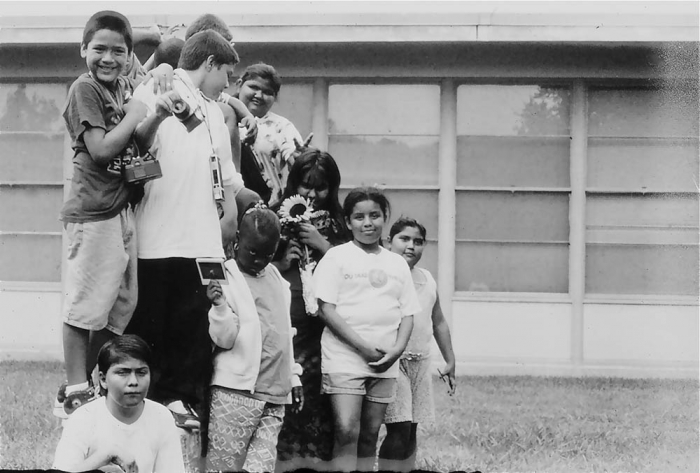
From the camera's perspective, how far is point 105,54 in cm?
328

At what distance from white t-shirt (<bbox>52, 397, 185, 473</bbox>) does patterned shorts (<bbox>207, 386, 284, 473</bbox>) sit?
327 millimetres

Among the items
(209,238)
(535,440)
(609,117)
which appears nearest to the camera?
(209,238)

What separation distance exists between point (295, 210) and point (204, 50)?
80 cm

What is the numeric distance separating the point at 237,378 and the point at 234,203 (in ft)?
2.12

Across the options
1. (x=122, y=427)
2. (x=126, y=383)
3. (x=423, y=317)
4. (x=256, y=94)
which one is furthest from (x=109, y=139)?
(x=423, y=317)

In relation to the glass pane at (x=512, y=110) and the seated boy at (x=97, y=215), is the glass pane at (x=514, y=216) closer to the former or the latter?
the glass pane at (x=512, y=110)

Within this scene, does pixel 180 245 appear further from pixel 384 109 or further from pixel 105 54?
pixel 384 109

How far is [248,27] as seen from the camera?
8.05 meters

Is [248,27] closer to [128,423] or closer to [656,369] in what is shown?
[656,369]

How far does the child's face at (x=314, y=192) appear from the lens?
404 cm

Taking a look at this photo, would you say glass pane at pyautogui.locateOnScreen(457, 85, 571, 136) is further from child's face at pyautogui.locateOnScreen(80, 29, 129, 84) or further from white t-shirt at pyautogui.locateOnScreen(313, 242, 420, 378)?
child's face at pyautogui.locateOnScreen(80, 29, 129, 84)

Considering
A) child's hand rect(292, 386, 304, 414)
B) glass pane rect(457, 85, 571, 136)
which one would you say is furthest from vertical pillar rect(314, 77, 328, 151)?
child's hand rect(292, 386, 304, 414)

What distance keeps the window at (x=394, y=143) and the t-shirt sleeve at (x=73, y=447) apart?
5729mm

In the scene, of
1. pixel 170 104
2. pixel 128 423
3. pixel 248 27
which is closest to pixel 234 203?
pixel 170 104
